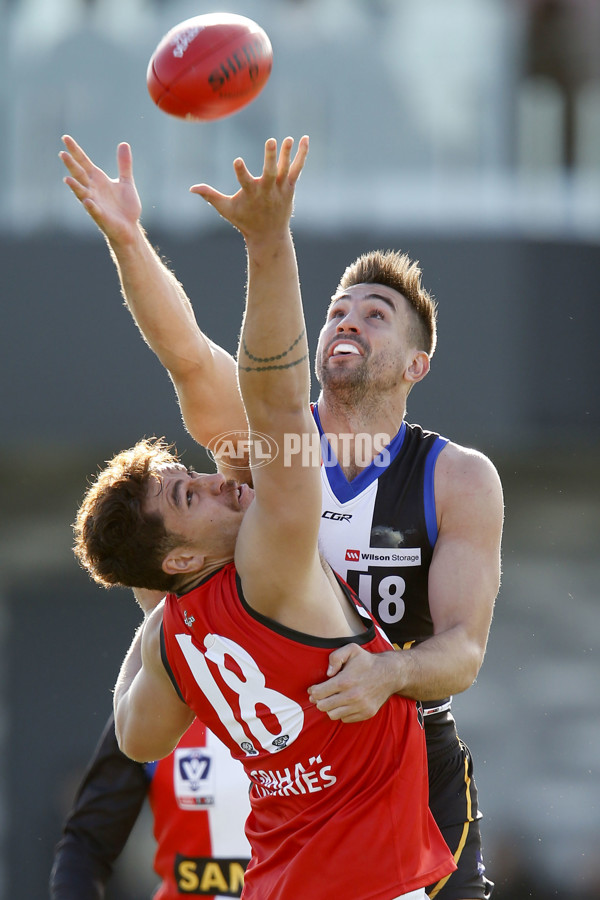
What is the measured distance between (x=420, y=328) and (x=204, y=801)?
7.32 ft

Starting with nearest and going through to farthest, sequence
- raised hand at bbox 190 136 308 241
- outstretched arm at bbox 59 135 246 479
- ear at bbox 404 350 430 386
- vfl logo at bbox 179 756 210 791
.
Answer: raised hand at bbox 190 136 308 241, outstretched arm at bbox 59 135 246 479, ear at bbox 404 350 430 386, vfl logo at bbox 179 756 210 791

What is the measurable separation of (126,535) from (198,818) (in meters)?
2.01

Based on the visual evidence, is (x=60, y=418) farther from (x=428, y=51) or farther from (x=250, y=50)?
(x=250, y=50)

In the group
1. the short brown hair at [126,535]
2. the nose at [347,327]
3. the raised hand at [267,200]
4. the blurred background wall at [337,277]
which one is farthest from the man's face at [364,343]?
the blurred background wall at [337,277]

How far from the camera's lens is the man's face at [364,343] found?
414 cm

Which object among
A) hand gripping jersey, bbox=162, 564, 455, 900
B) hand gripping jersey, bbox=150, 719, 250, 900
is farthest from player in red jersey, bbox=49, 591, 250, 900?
hand gripping jersey, bbox=162, 564, 455, 900

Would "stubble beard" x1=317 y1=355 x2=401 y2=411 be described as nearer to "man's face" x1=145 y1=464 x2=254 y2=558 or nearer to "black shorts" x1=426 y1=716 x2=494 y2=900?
"man's face" x1=145 y1=464 x2=254 y2=558

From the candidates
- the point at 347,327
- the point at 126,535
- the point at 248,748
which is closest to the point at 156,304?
the point at 347,327

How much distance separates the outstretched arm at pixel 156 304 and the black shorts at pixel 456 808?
141 centimetres

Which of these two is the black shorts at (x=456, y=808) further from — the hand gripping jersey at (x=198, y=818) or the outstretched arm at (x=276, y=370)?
the outstretched arm at (x=276, y=370)

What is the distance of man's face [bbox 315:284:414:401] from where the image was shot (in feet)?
13.6

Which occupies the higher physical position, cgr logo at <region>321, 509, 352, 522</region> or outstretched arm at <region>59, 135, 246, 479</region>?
outstretched arm at <region>59, 135, 246, 479</region>

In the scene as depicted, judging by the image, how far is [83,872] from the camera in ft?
15.3

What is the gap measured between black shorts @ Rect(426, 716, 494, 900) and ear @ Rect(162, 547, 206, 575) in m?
1.27
